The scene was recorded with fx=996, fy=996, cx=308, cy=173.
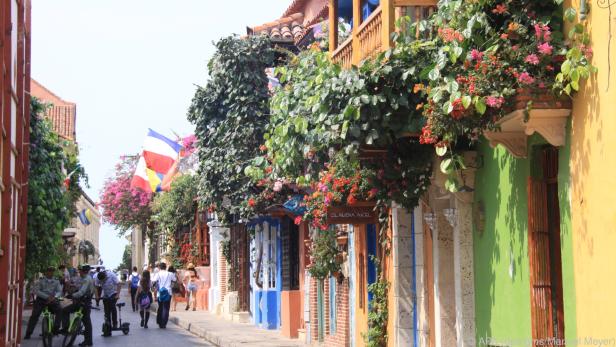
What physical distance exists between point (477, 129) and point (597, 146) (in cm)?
174

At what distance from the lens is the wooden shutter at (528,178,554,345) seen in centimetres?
1016

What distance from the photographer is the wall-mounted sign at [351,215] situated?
15.7 meters

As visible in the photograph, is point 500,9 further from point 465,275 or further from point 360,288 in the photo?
point 360,288

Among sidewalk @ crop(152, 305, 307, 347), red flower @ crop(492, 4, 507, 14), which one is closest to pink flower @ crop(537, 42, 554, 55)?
red flower @ crop(492, 4, 507, 14)

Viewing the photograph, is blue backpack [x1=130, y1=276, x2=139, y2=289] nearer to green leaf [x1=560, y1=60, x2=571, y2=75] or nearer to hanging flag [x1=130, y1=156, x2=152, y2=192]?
hanging flag [x1=130, y1=156, x2=152, y2=192]

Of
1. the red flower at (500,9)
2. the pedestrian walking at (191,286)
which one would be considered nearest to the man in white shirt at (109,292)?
the pedestrian walking at (191,286)

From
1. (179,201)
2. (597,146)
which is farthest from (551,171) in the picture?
(179,201)

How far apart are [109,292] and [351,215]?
1023 centimetres

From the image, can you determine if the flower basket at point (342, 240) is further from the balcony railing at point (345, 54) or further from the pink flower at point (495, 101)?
the pink flower at point (495, 101)

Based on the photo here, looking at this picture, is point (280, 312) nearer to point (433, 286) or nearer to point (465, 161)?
point (433, 286)

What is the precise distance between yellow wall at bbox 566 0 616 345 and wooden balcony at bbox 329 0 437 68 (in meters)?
3.27

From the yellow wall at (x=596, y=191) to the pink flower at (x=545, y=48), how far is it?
391 millimetres

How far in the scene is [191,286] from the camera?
37625 mm

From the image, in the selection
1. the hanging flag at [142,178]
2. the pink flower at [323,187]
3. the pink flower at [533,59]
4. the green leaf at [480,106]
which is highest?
the hanging flag at [142,178]
